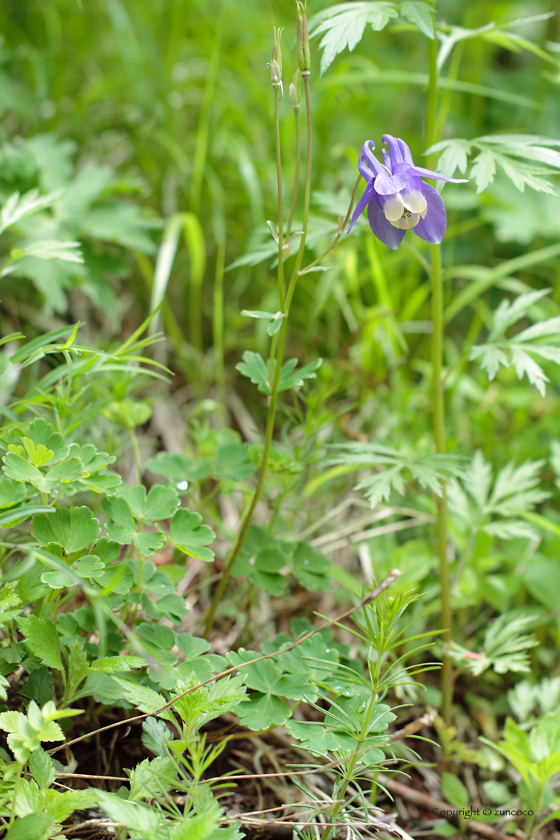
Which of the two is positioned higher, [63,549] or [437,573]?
[63,549]

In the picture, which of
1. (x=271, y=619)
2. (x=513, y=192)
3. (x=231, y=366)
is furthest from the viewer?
(x=513, y=192)

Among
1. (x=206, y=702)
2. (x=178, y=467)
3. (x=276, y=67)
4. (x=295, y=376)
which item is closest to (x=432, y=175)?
(x=276, y=67)

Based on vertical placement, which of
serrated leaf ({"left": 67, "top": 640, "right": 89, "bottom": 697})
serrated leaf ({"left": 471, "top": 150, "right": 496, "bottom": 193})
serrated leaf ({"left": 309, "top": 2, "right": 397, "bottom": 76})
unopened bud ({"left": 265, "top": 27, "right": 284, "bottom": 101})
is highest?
serrated leaf ({"left": 309, "top": 2, "right": 397, "bottom": 76})

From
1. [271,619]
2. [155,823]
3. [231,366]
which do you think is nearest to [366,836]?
[155,823]

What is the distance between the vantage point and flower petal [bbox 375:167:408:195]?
3.75 ft

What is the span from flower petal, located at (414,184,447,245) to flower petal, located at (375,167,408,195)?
77 mm

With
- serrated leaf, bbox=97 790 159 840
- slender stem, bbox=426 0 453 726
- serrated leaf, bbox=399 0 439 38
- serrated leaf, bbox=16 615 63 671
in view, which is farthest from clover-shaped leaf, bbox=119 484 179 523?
serrated leaf, bbox=399 0 439 38

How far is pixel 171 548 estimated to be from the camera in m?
2.02

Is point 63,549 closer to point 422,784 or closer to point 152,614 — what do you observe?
point 152,614

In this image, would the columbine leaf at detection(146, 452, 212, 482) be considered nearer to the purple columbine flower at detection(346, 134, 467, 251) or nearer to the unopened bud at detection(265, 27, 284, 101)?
the purple columbine flower at detection(346, 134, 467, 251)

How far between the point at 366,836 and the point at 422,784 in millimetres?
384

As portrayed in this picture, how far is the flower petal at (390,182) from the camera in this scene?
3.75 ft

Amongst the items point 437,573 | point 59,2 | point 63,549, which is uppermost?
point 59,2

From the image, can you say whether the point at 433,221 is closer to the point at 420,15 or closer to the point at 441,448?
the point at 420,15
